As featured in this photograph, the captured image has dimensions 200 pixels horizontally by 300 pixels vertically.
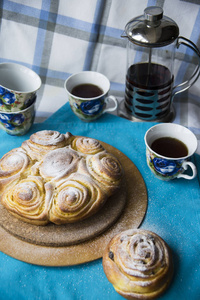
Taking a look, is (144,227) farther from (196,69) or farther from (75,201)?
(196,69)

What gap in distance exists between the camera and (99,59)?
6.97 feet

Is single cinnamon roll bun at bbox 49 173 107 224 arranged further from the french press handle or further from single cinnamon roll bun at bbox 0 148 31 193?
the french press handle

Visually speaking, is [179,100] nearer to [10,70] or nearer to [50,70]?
[50,70]

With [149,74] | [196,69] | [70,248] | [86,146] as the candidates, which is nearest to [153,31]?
[149,74]

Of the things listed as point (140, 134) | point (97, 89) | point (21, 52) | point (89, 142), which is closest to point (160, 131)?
point (140, 134)

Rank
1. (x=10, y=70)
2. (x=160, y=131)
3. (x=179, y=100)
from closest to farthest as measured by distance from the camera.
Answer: (x=160, y=131), (x=10, y=70), (x=179, y=100)

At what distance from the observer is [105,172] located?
1.35 metres

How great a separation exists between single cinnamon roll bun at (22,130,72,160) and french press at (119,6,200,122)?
499 mm

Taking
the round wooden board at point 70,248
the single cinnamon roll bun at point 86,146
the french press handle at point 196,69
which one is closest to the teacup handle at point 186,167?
the round wooden board at point 70,248

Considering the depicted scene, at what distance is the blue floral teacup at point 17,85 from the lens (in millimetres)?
1627

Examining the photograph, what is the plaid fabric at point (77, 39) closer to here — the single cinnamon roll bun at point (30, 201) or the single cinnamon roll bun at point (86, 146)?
the single cinnamon roll bun at point (86, 146)

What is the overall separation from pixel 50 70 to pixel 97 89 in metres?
0.45

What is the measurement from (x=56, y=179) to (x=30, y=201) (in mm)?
123


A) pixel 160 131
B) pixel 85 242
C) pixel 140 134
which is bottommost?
pixel 85 242
